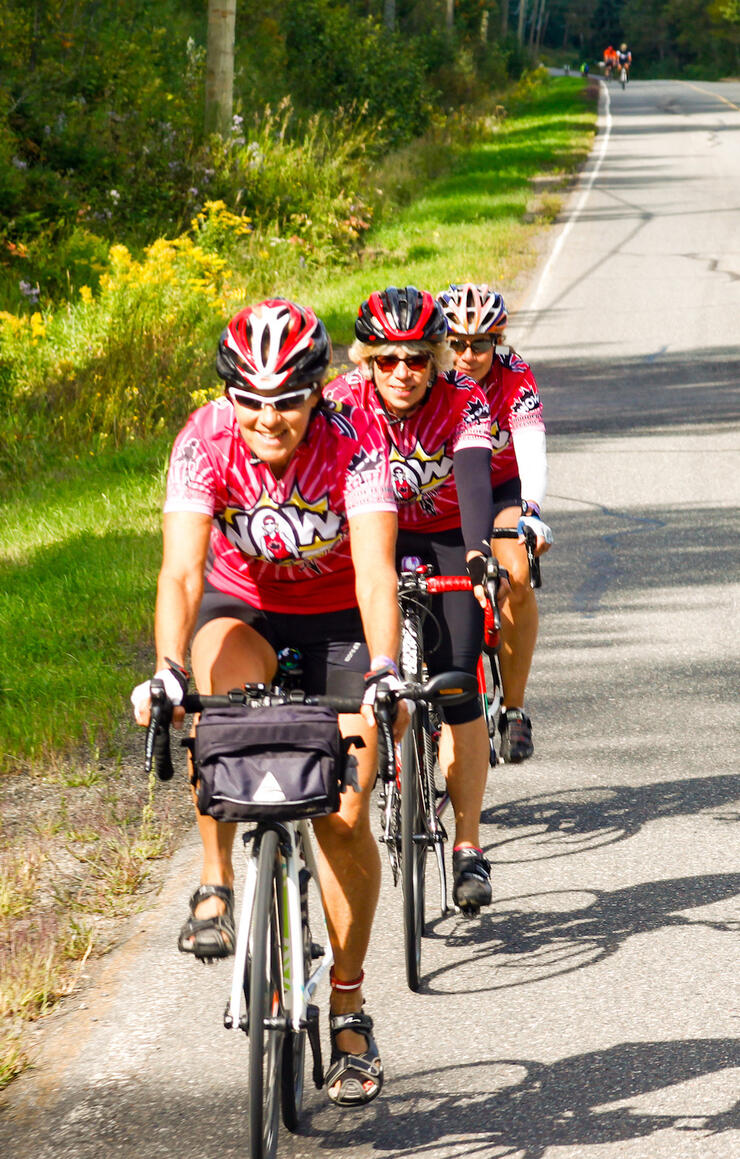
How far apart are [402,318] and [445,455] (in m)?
0.59

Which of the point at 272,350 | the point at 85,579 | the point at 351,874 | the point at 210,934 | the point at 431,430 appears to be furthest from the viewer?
the point at 85,579

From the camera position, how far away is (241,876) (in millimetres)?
5199

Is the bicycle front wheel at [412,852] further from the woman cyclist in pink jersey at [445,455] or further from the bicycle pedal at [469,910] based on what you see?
the woman cyclist in pink jersey at [445,455]

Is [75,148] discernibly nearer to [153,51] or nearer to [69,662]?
[153,51]

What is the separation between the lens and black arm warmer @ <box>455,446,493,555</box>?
16.2 feet

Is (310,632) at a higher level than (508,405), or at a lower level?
lower

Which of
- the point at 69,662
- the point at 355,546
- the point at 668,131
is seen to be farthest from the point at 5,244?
the point at 668,131

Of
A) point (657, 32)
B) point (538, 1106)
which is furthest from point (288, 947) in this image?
point (657, 32)

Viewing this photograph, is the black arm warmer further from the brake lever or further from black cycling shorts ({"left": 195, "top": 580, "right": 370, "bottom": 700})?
the brake lever

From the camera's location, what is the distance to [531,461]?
570 cm

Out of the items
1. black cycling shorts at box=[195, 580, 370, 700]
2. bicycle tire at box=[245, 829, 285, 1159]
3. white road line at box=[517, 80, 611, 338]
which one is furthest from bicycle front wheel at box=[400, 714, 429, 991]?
white road line at box=[517, 80, 611, 338]

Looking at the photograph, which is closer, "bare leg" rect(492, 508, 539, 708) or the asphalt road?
the asphalt road

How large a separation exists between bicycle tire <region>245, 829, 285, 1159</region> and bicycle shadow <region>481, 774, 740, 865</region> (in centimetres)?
228

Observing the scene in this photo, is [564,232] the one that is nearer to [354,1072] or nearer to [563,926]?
[563,926]
